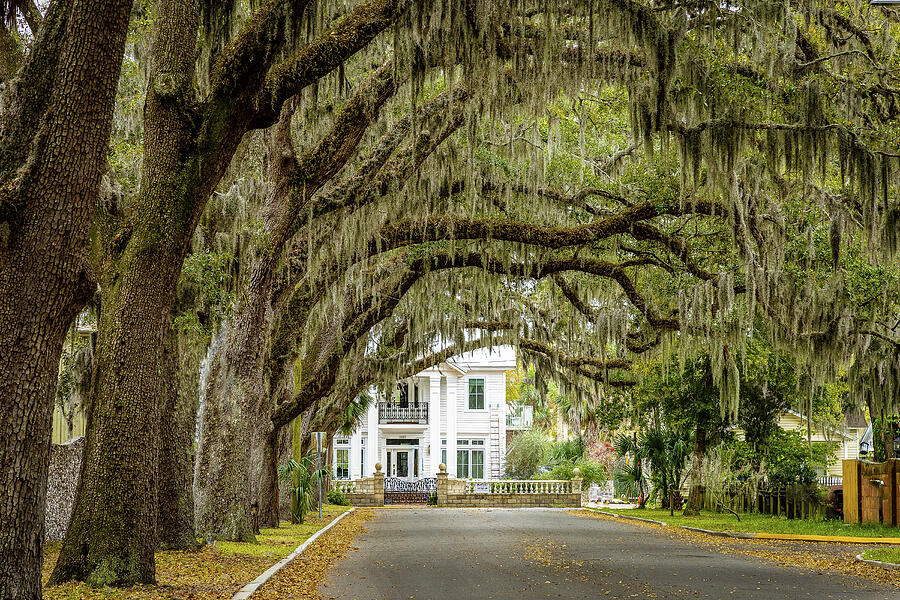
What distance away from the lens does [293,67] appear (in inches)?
346

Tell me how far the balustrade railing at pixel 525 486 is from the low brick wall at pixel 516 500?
0.33 m

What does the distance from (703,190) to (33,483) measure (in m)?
10.7

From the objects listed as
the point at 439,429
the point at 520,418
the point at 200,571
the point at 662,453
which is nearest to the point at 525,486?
the point at 439,429

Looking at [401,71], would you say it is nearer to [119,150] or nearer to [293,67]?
[293,67]

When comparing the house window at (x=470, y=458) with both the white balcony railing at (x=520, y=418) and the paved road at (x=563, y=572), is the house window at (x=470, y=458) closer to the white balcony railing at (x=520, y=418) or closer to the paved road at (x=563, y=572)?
the white balcony railing at (x=520, y=418)

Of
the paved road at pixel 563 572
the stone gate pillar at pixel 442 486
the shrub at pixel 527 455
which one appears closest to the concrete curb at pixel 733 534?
the paved road at pixel 563 572

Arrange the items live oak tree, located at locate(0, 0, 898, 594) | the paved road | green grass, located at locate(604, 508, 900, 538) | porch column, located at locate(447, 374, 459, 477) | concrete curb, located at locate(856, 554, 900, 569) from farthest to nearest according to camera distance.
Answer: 1. porch column, located at locate(447, 374, 459, 477)
2. green grass, located at locate(604, 508, 900, 538)
3. concrete curb, located at locate(856, 554, 900, 569)
4. the paved road
5. live oak tree, located at locate(0, 0, 898, 594)

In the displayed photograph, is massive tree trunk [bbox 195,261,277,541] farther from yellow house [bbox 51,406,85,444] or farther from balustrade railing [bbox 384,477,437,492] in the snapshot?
balustrade railing [bbox 384,477,437,492]

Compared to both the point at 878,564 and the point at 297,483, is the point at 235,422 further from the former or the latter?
the point at 878,564

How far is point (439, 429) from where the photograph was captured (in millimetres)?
49344

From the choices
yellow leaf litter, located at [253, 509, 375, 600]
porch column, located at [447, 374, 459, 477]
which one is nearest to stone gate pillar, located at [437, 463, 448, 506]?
porch column, located at [447, 374, 459, 477]

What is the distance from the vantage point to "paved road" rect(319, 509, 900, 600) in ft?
33.4

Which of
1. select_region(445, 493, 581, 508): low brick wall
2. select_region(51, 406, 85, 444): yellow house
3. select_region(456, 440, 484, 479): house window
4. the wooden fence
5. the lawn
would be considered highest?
select_region(51, 406, 85, 444): yellow house

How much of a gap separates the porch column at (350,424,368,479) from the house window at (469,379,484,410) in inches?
246
